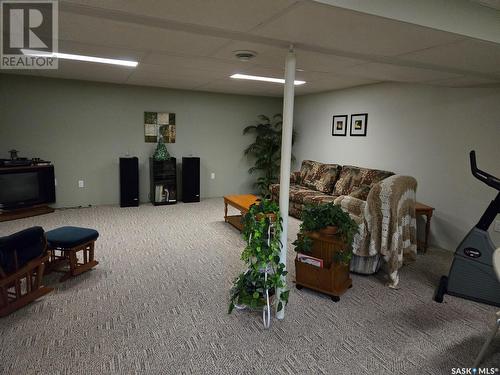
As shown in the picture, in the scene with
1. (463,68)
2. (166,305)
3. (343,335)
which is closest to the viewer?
(343,335)

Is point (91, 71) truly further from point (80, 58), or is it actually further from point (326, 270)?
point (326, 270)

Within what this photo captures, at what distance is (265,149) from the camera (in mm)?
Result: 6812

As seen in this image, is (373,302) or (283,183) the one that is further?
(373,302)

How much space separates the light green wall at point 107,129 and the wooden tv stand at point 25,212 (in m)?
0.34

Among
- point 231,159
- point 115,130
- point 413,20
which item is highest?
point 413,20

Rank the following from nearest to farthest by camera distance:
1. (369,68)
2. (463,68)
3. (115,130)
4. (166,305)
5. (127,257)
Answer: (166,305), (463,68), (369,68), (127,257), (115,130)

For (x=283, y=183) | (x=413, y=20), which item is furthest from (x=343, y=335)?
(x=413, y=20)

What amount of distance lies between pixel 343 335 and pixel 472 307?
1.27 metres

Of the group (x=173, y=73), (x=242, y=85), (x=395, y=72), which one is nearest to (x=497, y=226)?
(x=395, y=72)

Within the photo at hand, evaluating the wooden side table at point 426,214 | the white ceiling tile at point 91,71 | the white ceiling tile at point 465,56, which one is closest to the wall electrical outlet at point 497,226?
the wooden side table at point 426,214

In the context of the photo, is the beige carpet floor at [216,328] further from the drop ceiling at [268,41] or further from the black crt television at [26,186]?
the black crt television at [26,186]

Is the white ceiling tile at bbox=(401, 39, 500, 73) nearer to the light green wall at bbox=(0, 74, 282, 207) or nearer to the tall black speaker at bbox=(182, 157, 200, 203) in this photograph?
the tall black speaker at bbox=(182, 157, 200, 203)

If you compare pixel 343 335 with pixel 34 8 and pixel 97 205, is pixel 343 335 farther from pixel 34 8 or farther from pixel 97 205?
pixel 97 205

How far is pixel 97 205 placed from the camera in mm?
5797
